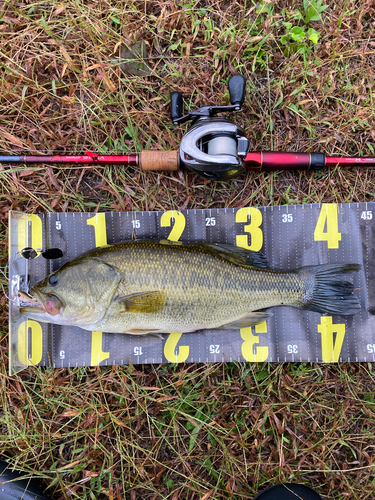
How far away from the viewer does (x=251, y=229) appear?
3.05 m

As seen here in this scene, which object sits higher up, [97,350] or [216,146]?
[216,146]

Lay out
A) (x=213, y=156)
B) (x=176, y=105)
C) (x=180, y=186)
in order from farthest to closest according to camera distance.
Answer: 1. (x=180, y=186)
2. (x=176, y=105)
3. (x=213, y=156)

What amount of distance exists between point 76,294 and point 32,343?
2.88 feet

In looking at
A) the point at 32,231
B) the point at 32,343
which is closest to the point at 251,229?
the point at 32,231

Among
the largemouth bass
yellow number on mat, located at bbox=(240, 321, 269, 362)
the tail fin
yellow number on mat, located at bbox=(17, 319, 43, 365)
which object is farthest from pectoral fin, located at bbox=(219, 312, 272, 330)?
yellow number on mat, located at bbox=(17, 319, 43, 365)

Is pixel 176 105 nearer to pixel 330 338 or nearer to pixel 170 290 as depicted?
pixel 170 290

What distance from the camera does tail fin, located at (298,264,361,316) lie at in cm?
278

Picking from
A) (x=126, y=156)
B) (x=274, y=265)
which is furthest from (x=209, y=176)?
(x=274, y=265)

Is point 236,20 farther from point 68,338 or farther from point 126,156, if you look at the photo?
point 68,338

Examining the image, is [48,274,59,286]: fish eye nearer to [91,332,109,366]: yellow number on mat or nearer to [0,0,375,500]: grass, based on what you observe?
[91,332,109,366]: yellow number on mat

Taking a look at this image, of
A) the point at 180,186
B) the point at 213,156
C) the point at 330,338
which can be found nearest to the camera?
the point at 213,156

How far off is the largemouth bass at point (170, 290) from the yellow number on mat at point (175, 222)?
0.25 meters

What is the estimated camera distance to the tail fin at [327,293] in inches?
110

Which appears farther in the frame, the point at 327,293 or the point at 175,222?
the point at 175,222
